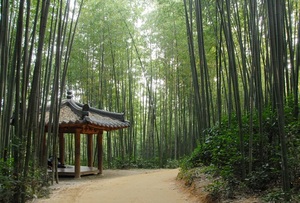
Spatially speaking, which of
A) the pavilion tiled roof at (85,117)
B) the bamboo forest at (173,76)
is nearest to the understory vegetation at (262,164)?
the bamboo forest at (173,76)

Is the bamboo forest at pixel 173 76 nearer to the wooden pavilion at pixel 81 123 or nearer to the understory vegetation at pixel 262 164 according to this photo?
the understory vegetation at pixel 262 164

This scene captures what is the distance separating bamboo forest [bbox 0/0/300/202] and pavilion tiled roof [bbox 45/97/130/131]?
2.22 feet

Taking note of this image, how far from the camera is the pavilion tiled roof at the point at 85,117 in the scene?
7906mm

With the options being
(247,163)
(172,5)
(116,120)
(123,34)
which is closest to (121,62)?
(123,34)

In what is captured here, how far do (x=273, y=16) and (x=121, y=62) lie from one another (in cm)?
962

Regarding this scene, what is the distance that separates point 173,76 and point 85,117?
5093mm

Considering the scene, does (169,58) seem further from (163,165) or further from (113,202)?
(113,202)

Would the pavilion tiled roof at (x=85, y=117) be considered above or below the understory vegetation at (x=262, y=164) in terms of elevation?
above

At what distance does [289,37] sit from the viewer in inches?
189

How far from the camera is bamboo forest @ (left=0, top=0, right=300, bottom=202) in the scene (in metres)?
3.70

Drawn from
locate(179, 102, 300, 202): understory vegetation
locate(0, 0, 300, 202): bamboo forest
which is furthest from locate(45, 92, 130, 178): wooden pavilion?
locate(179, 102, 300, 202): understory vegetation

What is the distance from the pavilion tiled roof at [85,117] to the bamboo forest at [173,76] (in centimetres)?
68

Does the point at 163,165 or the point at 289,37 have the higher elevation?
the point at 289,37

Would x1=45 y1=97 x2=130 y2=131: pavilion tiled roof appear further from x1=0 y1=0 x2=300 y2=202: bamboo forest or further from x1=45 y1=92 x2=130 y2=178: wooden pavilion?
x1=0 y1=0 x2=300 y2=202: bamboo forest
